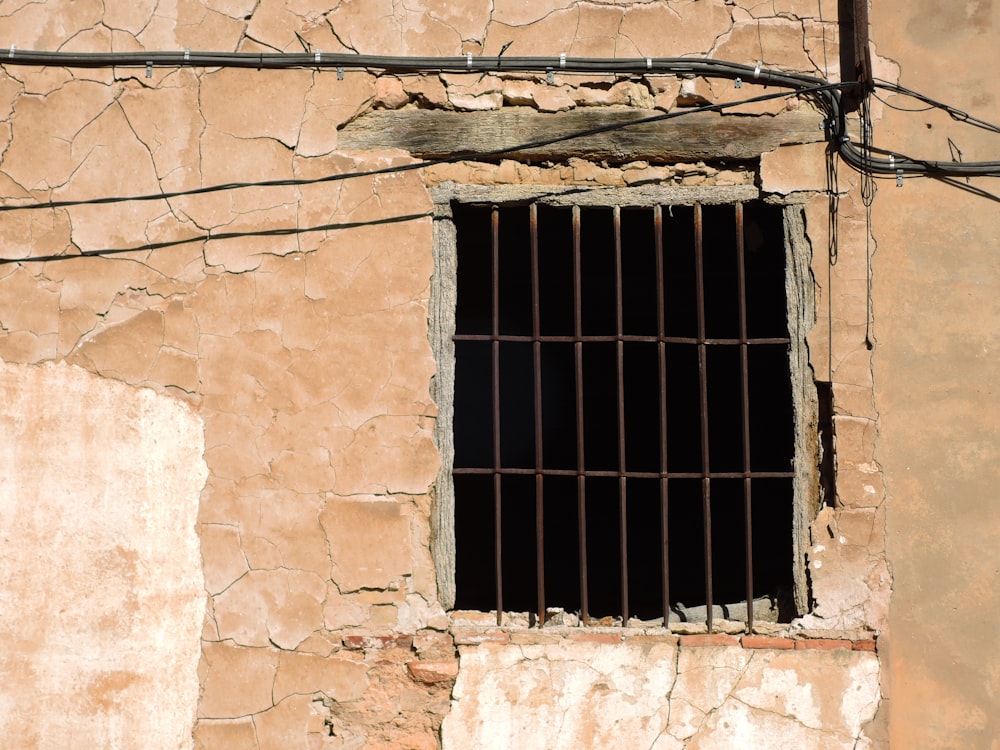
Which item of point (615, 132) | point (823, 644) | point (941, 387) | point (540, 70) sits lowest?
point (823, 644)

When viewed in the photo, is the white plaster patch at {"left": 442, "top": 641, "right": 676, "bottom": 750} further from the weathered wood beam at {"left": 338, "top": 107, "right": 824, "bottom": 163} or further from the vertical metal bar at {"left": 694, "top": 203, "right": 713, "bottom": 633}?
the weathered wood beam at {"left": 338, "top": 107, "right": 824, "bottom": 163}

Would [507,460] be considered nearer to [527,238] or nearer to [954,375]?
[527,238]

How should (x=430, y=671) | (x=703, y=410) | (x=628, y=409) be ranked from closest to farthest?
(x=430, y=671) → (x=703, y=410) → (x=628, y=409)

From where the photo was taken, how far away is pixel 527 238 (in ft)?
17.4

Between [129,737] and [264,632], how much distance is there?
22.9 inches

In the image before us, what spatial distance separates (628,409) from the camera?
6203 mm

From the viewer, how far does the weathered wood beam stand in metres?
3.46

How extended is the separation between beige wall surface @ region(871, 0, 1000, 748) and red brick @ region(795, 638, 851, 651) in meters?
0.15

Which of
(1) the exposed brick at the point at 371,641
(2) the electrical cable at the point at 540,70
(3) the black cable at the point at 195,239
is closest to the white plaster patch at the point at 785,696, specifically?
(1) the exposed brick at the point at 371,641

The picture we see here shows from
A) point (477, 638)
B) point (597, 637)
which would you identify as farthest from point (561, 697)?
point (477, 638)

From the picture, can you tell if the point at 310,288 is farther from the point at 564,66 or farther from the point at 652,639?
the point at 652,639

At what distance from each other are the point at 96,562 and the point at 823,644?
101 inches

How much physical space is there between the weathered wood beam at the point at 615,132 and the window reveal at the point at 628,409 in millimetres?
209

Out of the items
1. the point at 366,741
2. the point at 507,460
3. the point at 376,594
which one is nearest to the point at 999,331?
the point at 376,594
